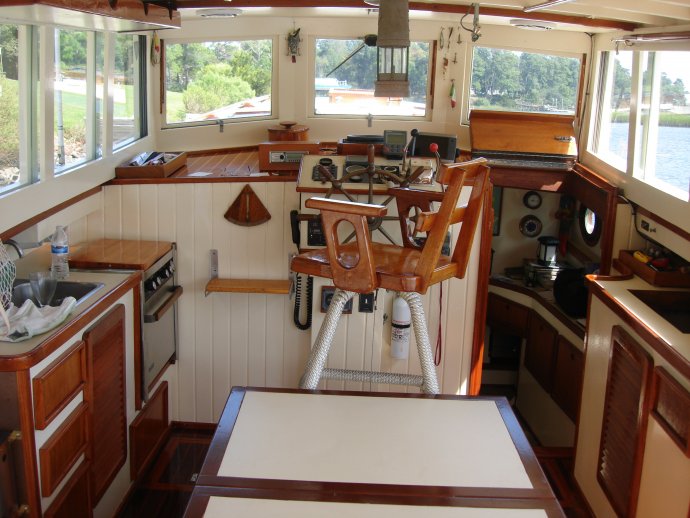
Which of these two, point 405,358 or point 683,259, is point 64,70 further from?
point 683,259

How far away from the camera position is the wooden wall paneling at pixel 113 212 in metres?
4.46

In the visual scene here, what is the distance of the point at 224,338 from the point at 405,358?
107 cm

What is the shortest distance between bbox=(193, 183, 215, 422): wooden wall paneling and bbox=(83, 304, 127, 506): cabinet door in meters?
0.93

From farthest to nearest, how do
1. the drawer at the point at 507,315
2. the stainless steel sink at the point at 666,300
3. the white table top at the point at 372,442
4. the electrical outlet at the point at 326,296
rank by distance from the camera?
the drawer at the point at 507,315
the electrical outlet at the point at 326,296
the stainless steel sink at the point at 666,300
the white table top at the point at 372,442

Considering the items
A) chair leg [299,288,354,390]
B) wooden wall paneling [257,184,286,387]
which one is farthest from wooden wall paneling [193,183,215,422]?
chair leg [299,288,354,390]

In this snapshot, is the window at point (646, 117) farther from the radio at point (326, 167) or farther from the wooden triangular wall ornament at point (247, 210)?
the wooden triangular wall ornament at point (247, 210)

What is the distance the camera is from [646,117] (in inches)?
179

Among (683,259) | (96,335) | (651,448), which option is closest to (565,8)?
(683,259)

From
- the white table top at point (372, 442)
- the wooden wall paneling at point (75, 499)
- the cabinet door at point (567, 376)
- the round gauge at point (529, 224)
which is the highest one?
the round gauge at point (529, 224)

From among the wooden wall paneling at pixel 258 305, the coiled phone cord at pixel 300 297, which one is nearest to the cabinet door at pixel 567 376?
the coiled phone cord at pixel 300 297

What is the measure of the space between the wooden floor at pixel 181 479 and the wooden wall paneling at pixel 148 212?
1.20 meters

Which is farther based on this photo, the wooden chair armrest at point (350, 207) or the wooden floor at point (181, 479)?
the wooden floor at point (181, 479)

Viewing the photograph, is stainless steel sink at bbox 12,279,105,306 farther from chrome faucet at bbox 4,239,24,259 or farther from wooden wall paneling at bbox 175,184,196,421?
wooden wall paneling at bbox 175,184,196,421

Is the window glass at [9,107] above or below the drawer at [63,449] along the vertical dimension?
above
